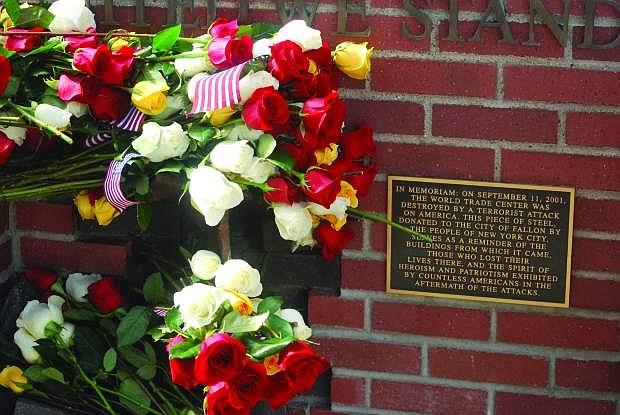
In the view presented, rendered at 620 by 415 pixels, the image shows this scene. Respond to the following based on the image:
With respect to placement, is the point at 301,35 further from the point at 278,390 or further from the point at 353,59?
the point at 278,390

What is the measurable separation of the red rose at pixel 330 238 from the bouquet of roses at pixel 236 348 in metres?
0.21

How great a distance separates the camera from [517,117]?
7.07 feet

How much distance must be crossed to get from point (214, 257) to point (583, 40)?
0.89m

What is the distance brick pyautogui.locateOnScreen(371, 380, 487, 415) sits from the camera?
2.36 m

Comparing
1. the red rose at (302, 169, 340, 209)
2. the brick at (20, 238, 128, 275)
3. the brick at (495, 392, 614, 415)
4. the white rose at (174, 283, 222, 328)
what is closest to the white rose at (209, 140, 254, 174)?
the red rose at (302, 169, 340, 209)

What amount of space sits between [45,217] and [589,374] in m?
1.37

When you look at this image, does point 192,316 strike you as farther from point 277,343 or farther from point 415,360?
point 415,360

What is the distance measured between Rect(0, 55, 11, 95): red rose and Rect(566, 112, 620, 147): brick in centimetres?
115

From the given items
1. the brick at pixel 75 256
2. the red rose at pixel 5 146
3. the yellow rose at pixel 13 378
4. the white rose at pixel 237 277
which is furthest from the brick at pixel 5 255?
the white rose at pixel 237 277

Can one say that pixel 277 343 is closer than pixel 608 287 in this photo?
Yes

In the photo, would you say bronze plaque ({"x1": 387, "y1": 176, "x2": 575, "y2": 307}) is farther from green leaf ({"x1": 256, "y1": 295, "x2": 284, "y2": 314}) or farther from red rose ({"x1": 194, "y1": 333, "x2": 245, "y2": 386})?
red rose ({"x1": 194, "y1": 333, "x2": 245, "y2": 386})

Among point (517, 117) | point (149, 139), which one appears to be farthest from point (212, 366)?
point (517, 117)

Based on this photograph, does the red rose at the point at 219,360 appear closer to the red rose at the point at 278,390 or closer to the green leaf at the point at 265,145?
the red rose at the point at 278,390

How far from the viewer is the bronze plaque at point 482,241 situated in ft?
7.16
